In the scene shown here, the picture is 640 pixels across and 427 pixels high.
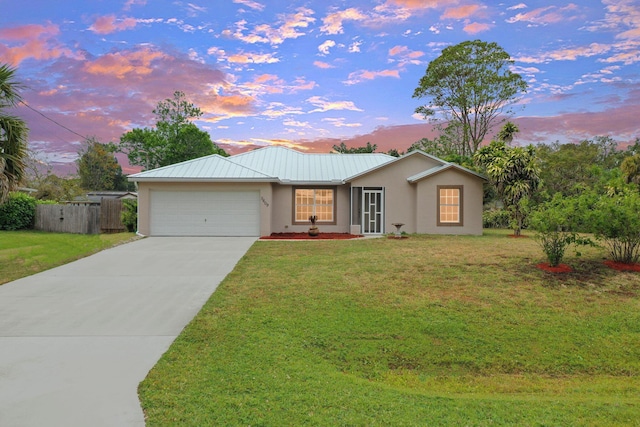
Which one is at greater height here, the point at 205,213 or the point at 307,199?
the point at 307,199

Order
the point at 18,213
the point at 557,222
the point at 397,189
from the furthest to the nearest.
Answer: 1. the point at 18,213
2. the point at 397,189
3. the point at 557,222

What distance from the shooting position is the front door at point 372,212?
1755 centimetres

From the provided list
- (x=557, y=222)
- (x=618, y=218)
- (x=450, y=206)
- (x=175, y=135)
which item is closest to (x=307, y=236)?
(x=450, y=206)

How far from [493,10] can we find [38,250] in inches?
822

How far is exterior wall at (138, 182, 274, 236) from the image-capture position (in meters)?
16.4

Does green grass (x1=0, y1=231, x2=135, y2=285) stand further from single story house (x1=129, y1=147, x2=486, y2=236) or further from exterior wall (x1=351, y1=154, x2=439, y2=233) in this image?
exterior wall (x1=351, y1=154, x2=439, y2=233)

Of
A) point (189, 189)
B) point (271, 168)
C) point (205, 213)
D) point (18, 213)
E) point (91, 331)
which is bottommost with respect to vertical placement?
point (91, 331)

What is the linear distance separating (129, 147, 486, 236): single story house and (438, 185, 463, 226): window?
0.03 meters

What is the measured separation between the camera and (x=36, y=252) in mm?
12867

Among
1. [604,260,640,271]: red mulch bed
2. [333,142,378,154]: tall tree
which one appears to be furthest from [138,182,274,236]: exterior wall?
[333,142,378,154]: tall tree

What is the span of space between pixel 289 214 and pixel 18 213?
14940mm

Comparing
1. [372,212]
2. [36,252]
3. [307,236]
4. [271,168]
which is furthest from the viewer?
[271,168]

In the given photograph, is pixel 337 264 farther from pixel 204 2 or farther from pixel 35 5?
pixel 35 5

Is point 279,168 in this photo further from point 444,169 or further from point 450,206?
point 450,206
